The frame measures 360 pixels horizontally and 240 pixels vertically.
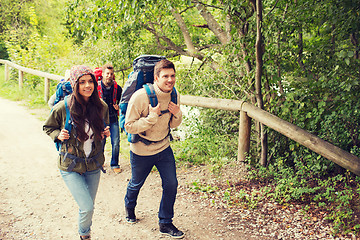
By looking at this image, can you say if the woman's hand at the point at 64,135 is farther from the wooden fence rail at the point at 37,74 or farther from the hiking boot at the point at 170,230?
the wooden fence rail at the point at 37,74

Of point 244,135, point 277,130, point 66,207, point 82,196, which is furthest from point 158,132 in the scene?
point 244,135

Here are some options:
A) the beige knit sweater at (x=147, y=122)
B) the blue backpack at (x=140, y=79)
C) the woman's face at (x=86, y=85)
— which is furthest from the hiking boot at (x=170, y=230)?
the woman's face at (x=86, y=85)

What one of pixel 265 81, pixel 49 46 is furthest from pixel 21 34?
pixel 265 81

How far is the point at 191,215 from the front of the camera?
4340 mm

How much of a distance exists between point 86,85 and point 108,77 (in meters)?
2.32

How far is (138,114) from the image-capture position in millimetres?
3471

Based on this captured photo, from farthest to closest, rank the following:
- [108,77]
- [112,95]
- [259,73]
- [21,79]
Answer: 1. [21,79]
2. [112,95]
3. [108,77]
4. [259,73]

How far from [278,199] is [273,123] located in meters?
1.01

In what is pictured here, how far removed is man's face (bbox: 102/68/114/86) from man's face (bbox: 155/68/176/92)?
2202 mm

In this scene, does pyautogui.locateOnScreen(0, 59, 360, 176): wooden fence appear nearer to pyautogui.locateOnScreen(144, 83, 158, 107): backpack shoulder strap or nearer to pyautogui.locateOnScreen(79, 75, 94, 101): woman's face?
pyautogui.locateOnScreen(144, 83, 158, 107): backpack shoulder strap

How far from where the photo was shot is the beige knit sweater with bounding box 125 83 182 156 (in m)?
Answer: 3.41

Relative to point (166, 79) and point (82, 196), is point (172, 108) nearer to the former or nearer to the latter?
point (166, 79)

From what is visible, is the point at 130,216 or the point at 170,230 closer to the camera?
the point at 170,230

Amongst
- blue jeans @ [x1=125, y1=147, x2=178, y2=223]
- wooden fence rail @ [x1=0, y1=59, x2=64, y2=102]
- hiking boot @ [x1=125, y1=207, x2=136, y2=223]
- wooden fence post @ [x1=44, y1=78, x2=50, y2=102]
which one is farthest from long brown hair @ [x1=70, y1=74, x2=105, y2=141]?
wooden fence post @ [x1=44, y1=78, x2=50, y2=102]
